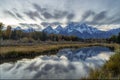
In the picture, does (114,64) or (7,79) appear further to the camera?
(114,64)

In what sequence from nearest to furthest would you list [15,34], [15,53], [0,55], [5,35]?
[0,55], [15,53], [5,35], [15,34]

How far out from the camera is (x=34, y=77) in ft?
74.5

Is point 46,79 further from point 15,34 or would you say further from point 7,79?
point 15,34

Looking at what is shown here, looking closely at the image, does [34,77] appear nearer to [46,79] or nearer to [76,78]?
[46,79]

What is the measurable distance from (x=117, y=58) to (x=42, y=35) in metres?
162

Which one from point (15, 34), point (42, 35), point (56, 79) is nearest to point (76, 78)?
point (56, 79)

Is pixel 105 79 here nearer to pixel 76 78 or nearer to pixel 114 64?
pixel 76 78

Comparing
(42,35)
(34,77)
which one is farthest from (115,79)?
(42,35)

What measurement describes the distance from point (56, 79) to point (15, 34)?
150299mm

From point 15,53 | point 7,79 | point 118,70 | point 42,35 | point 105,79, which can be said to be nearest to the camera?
point 105,79

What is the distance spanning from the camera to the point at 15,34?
554 feet

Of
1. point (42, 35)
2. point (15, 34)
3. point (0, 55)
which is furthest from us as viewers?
point (42, 35)

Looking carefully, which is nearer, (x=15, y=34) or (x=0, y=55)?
(x=0, y=55)

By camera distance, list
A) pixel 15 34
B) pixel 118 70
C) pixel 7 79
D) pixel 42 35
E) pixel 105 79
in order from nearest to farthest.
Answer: pixel 105 79
pixel 7 79
pixel 118 70
pixel 15 34
pixel 42 35
